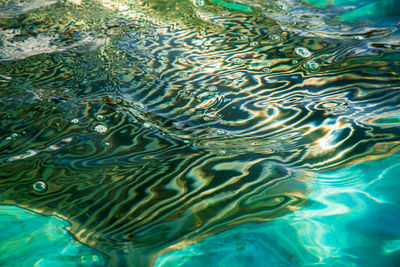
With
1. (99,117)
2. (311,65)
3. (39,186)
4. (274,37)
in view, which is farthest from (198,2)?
(39,186)

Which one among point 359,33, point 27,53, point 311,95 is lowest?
point 27,53

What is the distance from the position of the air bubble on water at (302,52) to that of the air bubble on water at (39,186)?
1.34 meters

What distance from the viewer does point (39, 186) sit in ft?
3.08

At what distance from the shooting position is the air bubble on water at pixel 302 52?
1.58 m

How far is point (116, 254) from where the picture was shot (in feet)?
2.45

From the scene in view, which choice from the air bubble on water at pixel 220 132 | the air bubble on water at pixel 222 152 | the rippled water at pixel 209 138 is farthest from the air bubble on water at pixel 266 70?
the air bubble on water at pixel 222 152

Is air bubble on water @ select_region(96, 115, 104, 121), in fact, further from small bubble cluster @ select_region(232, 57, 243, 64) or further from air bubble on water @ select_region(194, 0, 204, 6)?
air bubble on water @ select_region(194, 0, 204, 6)

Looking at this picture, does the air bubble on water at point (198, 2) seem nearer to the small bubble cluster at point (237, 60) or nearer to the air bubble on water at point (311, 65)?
the small bubble cluster at point (237, 60)

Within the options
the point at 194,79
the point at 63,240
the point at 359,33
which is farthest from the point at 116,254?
the point at 359,33

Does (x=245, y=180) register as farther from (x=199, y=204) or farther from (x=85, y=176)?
(x=85, y=176)

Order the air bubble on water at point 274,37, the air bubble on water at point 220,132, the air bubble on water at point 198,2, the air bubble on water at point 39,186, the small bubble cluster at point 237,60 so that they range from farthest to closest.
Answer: the air bubble on water at point 198,2 → the air bubble on water at point 274,37 → the small bubble cluster at point 237,60 → the air bubble on water at point 220,132 → the air bubble on water at point 39,186

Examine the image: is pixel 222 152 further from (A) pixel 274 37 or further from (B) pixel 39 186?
(A) pixel 274 37

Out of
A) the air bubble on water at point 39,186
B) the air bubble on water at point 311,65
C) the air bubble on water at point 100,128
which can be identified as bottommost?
the air bubble on water at point 39,186

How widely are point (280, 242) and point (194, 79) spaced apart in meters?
→ 0.94
